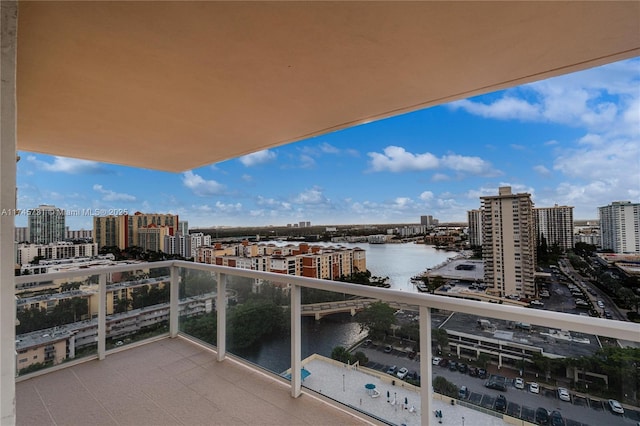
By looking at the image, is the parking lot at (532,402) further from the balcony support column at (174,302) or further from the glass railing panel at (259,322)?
the balcony support column at (174,302)

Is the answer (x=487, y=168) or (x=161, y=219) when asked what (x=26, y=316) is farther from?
(x=487, y=168)

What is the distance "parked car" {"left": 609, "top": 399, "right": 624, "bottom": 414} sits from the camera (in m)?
1.29

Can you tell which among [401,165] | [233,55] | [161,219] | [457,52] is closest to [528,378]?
[457,52]

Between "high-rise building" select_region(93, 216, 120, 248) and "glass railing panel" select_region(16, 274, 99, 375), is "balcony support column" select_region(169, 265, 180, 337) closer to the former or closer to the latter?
"glass railing panel" select_region(16, 274, 99, 375)

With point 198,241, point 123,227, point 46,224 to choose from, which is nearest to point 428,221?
point 198,241

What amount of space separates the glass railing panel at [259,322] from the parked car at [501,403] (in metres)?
1.60

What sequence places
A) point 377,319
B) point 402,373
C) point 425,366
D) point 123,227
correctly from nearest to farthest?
point 425,366
point 402,373
point 377,319
point 123,227

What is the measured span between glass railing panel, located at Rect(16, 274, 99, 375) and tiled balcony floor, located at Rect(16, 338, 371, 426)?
0.54ft

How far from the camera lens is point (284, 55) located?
1.58 meters

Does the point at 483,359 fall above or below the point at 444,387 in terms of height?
above

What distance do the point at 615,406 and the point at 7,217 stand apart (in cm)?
266

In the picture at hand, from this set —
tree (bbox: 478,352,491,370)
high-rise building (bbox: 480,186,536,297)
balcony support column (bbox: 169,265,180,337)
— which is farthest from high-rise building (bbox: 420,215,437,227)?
balcony support column (bbox: 169,265,180,337)

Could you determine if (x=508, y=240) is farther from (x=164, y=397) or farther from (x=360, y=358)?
(x=164, y=397)

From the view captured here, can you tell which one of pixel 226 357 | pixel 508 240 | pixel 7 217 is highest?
pixel 7 217
